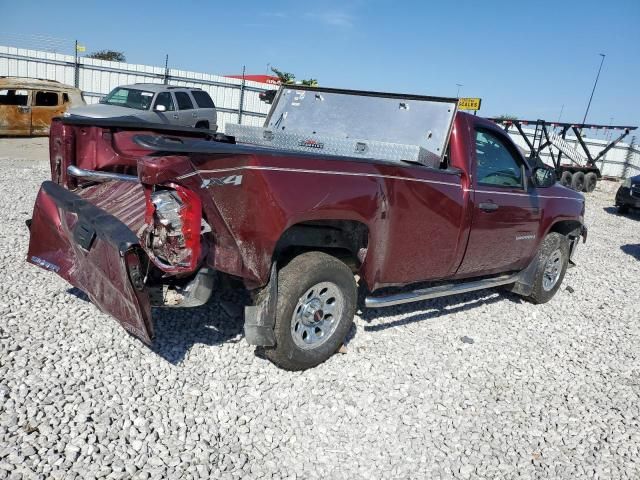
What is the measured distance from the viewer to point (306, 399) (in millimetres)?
3469

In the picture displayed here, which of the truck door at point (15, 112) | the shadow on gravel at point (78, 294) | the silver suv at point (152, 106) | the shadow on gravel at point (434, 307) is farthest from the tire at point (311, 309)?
the truck door at point (15, 112)

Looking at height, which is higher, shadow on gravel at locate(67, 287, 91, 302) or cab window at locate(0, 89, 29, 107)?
Answer: cab window at locate(0, 89, 29, 107)

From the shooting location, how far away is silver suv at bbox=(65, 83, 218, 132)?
13477 millimetres

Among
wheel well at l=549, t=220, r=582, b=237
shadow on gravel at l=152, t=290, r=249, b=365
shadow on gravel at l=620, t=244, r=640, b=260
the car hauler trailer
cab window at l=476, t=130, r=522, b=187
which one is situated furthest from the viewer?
the car hauler trailer

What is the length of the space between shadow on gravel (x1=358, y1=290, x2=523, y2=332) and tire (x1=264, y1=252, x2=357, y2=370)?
0.80 meters

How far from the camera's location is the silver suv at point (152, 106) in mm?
13477

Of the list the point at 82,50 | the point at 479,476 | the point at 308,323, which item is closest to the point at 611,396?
the point at 479,476

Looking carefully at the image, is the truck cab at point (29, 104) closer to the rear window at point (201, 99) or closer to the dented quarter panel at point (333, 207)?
the rear window at point (201, 99)

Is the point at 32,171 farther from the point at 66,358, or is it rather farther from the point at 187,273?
the point at 187,273

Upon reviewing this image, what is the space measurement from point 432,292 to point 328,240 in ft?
3.98

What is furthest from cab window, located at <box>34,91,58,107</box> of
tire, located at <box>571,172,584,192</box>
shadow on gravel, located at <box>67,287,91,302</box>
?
tire, located at <box>571,172,584,192</box>

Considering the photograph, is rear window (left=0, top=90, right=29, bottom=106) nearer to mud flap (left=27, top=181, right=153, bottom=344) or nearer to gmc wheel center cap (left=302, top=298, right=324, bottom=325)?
mud flap (left=27, top=181, right=153, bottom=344)

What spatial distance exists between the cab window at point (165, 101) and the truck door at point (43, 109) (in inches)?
150

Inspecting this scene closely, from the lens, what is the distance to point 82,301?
14.4ft
